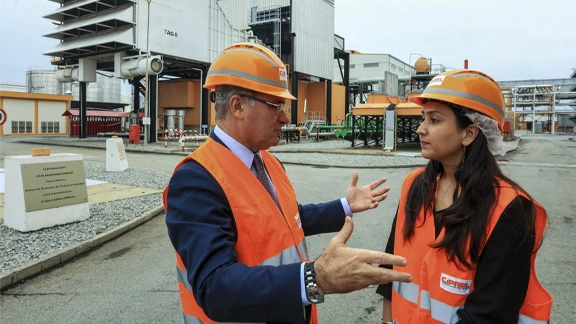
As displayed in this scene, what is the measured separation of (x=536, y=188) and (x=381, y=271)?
1122cm

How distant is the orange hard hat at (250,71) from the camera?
1.87 m

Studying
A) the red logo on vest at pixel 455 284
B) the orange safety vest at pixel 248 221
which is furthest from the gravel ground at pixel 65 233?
the red logo on vest at pixel 455 284

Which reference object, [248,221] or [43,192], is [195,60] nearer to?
[43,192]

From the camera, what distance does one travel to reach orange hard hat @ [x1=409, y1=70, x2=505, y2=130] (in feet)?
6.22

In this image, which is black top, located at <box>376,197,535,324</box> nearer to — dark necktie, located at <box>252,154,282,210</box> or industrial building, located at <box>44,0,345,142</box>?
dark necktie, located at <box>252,154,282,210</box>

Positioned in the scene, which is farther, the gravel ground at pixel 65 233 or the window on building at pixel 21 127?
the window on building at pixel 21 127

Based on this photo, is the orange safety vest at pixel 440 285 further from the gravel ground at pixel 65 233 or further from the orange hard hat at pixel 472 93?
the gravel ground at pixel 65 233

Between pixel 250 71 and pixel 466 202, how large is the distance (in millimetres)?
1160

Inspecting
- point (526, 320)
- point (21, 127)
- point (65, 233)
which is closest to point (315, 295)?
point (526, 320)

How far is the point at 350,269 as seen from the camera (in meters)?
1.28

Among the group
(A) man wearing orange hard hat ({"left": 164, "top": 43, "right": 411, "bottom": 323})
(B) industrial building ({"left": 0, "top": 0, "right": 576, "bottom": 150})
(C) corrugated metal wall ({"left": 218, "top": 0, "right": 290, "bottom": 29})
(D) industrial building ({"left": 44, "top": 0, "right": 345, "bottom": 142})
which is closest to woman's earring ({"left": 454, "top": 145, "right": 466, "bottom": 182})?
(A) man wearing orange hard hat ({"left": 164, "top": 43, "right": 411, "bottom": 323})

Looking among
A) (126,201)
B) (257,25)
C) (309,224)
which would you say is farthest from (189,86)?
(309,224)

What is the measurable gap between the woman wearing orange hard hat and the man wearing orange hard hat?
463 mm

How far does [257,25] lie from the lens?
1457 inches
